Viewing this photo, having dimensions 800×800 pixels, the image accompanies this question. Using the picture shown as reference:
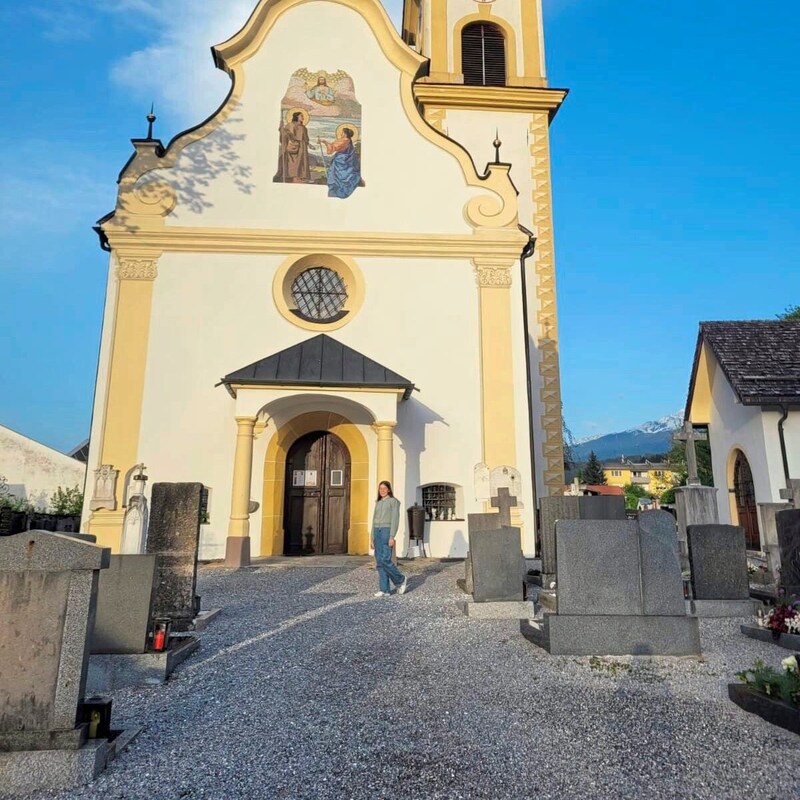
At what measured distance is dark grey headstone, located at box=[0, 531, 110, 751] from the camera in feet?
10.5

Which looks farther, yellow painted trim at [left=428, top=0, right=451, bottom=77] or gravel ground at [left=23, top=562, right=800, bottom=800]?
yellow painted trim at [left=428, top=0, right=451, bottom=77]

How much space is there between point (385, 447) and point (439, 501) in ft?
6.78

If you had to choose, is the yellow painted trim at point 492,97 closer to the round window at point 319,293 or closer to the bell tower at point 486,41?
the bell tower at point 486,41

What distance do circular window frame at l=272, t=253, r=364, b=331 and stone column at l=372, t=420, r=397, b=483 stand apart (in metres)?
2.89

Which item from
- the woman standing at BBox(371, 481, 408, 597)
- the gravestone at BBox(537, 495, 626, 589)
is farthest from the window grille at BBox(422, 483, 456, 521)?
the woman standing at BBox(371, 481, 408, 597)

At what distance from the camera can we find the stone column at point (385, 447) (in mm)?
12406

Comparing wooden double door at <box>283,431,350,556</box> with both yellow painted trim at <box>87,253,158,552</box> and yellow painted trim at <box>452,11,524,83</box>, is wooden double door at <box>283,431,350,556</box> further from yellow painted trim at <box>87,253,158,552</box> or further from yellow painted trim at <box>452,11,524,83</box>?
yellow painted trim at <box>452,11,524,83</box>

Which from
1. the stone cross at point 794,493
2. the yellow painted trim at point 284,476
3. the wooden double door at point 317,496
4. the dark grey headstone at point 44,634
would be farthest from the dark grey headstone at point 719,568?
the wooden double door at point 317,496

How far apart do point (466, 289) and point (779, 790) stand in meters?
12.2

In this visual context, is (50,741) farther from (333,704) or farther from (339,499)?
(339,499)

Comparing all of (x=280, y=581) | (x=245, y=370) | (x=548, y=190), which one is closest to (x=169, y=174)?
(x=245, y=370)

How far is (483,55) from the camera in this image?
21.6 metres

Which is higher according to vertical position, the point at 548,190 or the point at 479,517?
the point at 548,190

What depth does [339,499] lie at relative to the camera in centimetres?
1362
